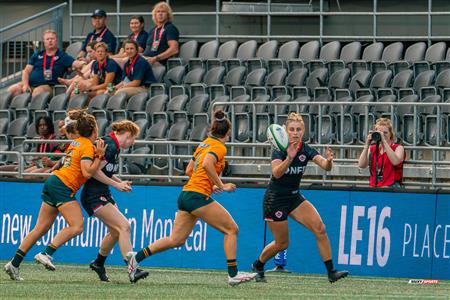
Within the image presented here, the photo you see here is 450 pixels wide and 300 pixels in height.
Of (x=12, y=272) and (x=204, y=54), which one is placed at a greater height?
(x=204, y=54)

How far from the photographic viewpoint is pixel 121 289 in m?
15.2

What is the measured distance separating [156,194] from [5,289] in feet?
19.3

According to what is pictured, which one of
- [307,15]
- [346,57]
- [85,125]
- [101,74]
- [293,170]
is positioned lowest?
[293,170]

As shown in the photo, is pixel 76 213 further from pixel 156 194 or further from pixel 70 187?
pixel 156 194

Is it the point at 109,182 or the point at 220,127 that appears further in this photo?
the point at 109,182

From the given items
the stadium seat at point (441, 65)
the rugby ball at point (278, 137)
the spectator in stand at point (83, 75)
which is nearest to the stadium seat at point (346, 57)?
the stadium seat at point (441, 65)

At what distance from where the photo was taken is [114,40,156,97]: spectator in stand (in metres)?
25.0

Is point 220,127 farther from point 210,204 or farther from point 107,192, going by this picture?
point 107,192

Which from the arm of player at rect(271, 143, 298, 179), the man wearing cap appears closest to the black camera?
the arm of player at rect(271, 143, 298, 179)

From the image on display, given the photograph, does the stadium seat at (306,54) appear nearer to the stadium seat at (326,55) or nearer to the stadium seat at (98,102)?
the stadium seat at (326,55)

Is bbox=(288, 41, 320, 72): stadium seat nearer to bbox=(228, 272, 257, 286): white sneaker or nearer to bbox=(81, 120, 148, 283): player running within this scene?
bbox=(81, 120, 148, 283): player running

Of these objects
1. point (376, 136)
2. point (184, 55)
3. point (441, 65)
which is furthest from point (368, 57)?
point (376, 136)

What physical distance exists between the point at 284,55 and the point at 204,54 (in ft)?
5.23

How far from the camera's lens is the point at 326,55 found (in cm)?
2525
